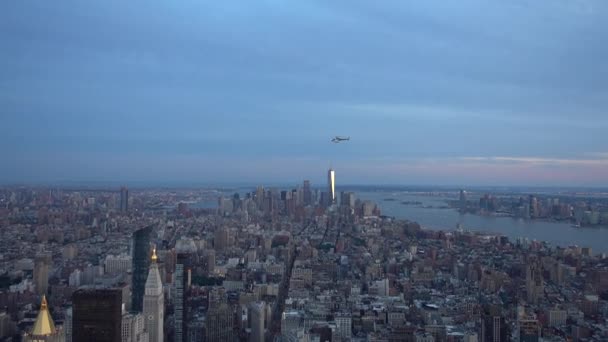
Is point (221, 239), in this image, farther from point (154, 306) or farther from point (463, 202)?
point (154, 306)

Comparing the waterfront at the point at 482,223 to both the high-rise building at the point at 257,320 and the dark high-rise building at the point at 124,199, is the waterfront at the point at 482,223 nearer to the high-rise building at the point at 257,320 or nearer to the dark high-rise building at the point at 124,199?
the high-rise building at the point at 257,320

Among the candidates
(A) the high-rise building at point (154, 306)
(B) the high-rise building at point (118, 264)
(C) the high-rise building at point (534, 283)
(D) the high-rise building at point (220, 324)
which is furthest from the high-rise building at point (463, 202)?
(B) the high-rise building at point (118, 264)

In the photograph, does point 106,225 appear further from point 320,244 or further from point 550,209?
point 550,209

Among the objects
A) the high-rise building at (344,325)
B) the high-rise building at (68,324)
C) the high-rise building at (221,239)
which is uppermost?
the high-rise building at (221,239)

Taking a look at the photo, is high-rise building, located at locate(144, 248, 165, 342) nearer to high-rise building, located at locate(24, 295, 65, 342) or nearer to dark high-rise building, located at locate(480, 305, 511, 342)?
high-rise building, located at locate(24, 295, 65, 342)

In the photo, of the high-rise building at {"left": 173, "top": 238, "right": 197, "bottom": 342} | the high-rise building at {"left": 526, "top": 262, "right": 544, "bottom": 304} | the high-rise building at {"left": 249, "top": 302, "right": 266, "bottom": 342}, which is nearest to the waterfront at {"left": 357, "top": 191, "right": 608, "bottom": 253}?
the high-rise building at {"left": 526, "top": 262, "right": 544, "bottom": 304}

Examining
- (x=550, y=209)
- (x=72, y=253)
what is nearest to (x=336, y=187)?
(x=550, y=209)
